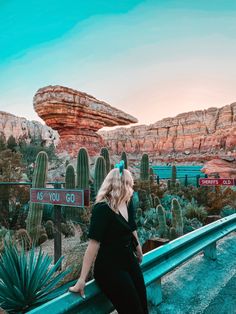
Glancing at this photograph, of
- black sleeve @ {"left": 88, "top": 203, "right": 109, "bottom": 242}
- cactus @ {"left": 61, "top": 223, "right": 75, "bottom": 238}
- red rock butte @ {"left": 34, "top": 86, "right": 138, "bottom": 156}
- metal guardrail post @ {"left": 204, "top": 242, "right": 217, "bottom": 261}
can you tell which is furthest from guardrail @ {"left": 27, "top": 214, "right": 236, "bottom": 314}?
red rock butte @ {"left": 34, "top": 86, "right": 138, "bottom": 156}

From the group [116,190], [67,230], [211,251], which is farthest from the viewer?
[67,230]

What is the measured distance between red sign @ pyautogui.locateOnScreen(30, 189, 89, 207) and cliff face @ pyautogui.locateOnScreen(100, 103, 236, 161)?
66.1 m

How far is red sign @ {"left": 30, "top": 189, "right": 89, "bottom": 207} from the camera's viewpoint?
424 cm

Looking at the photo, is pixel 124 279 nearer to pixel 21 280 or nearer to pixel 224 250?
pixel 21 280

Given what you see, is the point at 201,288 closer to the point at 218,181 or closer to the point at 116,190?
the point at 116,190

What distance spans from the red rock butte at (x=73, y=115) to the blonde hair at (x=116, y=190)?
24059 mm

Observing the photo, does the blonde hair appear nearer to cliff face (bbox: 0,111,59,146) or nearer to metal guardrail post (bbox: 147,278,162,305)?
metal guardrail post (bbox: 147,278,162,305)

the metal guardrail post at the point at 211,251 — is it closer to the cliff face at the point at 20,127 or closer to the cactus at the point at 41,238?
the cactus at the point at 41,238

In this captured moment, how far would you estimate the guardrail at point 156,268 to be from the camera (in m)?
1.70

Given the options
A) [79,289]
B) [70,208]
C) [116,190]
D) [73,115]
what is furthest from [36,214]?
[73,115]

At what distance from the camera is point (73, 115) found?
27.0 meters

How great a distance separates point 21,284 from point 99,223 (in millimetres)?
869

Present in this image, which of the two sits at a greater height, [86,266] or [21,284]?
[86,266]

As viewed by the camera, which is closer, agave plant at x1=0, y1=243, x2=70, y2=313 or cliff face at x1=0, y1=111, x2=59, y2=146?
agave plant at x1=0, y1=243, x2=70, y2=313
